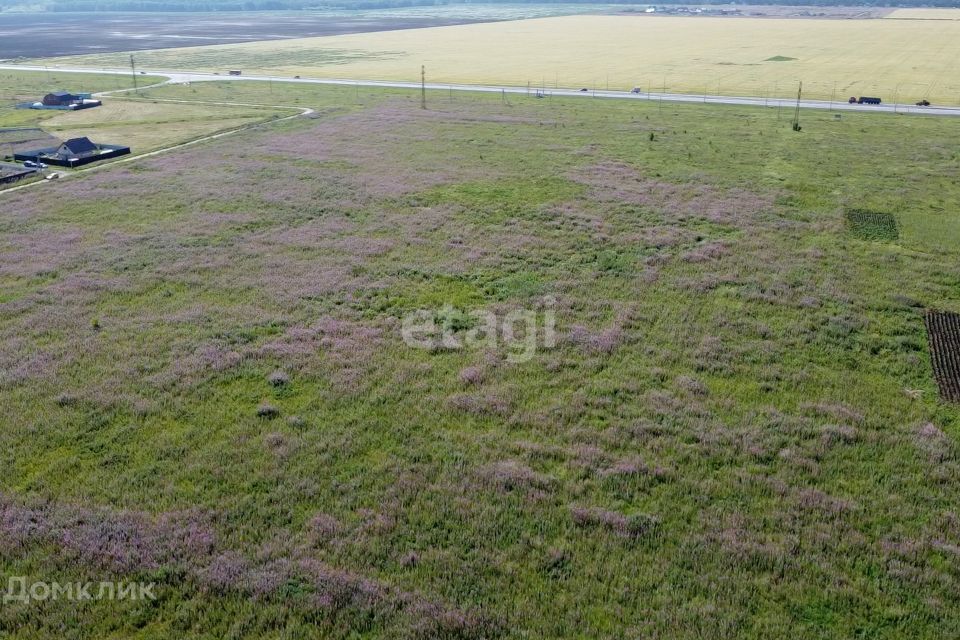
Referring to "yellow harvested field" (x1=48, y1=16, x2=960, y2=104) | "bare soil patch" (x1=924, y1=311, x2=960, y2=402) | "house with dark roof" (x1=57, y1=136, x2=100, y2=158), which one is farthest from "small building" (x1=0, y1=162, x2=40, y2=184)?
"yellow harvested field" (x1=48, y1=16, x2=960, y2=104)

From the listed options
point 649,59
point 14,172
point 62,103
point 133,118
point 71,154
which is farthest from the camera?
point 649,59

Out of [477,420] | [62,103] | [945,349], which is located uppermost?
[62,103]

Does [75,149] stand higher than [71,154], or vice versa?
[75,149]

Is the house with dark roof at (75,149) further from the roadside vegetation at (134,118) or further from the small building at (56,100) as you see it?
the small building at (56,100)

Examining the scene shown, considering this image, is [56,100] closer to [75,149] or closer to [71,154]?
[75,149]

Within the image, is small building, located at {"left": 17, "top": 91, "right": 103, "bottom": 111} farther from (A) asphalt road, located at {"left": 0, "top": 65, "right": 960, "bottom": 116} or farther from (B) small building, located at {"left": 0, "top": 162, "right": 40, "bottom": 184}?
(B) small building, located at {"left": 0, "top": 162, "right": 40, "bottom": 184}

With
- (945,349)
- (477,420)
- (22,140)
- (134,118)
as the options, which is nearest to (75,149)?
(22,140)

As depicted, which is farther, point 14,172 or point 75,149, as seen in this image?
point 75,149

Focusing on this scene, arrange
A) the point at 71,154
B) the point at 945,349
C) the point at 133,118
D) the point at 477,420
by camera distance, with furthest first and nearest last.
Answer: the point at 133,118, the point at 71,154, the point at 945,349, the point at 477,420
